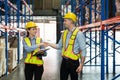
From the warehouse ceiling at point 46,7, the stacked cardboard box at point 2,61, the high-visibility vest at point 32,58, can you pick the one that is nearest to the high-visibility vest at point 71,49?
the high-visibility vest at point 32,58

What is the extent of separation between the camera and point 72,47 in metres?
6.93

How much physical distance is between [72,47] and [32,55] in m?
1.01

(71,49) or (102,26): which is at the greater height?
(102,26)

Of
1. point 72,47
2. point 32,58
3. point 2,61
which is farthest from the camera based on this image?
point 2,61

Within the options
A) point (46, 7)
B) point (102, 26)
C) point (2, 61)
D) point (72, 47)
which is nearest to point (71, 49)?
point (72, 47)

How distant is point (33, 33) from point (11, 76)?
6307 mm

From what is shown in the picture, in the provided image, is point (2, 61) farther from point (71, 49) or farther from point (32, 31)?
point (71, 49)

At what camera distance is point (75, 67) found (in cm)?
694

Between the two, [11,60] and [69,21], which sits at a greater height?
[69,21]

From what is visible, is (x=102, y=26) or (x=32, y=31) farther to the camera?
(x=102, y=26)

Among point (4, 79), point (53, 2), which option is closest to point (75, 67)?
point (4, 79)

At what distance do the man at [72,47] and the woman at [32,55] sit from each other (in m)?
0.65

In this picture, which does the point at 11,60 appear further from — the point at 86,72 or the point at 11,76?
the point at 86,72

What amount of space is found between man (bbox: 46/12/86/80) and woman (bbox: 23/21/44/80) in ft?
2.15
